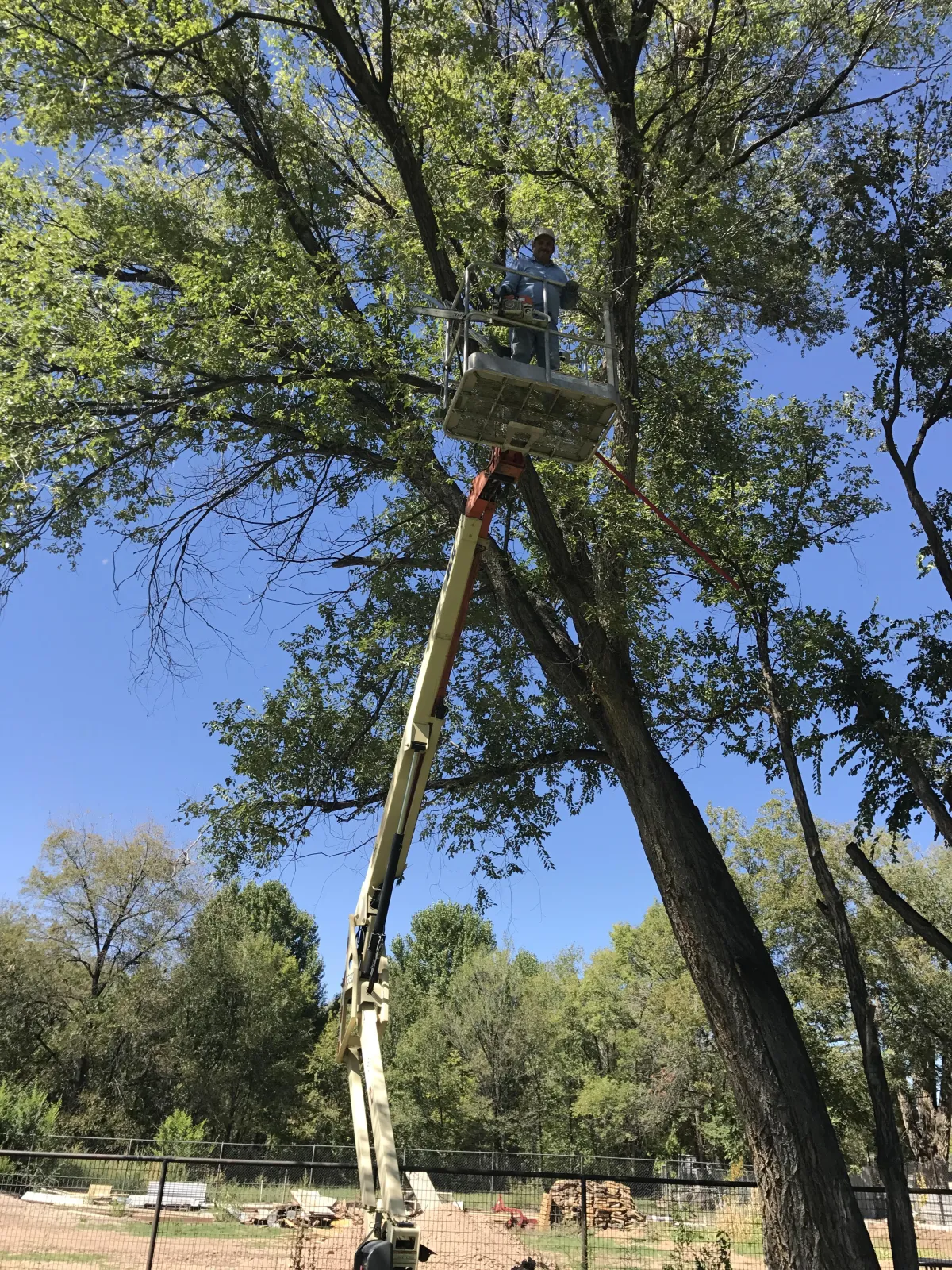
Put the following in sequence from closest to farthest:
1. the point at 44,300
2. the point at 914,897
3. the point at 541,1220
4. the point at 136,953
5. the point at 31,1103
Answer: the point at 44,300, the point at 541,1220, the point at 31,1103, the point at 914,897, the point at 136,953

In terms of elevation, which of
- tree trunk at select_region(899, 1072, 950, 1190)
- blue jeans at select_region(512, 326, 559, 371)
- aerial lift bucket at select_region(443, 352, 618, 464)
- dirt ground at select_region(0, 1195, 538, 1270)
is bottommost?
dirt ground at select_region(0, 1195, 538, 1270)

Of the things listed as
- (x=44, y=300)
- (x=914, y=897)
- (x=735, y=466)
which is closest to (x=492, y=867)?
(x=735, y=466)

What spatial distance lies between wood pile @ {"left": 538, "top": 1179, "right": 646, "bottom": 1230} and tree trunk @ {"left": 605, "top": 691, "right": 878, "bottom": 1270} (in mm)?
10265

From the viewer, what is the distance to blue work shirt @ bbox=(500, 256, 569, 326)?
601cm

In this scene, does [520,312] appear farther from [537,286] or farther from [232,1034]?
[232,1034]

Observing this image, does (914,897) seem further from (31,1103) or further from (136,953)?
(136,953)

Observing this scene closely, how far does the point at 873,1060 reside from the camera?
259 inches

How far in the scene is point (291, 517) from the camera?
9.70m

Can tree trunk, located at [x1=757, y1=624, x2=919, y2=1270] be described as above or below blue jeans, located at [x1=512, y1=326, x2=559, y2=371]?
below

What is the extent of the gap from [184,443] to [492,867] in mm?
6336

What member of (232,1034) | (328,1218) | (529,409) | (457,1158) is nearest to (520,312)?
(529,409)

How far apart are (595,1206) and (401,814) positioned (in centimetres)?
1552

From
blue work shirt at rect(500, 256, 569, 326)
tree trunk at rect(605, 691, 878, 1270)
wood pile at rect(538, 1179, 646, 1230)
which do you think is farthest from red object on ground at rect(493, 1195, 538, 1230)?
blue work shirt at rect(500, 256, 569, 326)

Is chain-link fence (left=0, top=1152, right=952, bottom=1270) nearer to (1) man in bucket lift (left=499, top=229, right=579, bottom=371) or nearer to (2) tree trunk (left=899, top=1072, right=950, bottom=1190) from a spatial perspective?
(1) man in bucket lift (left=499, top=229, right=579, bottom=371)
